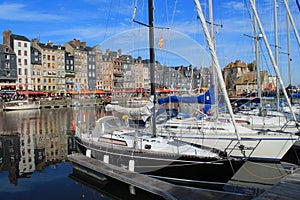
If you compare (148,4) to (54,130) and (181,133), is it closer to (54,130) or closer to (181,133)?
(181,133)

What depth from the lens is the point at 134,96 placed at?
1800cm

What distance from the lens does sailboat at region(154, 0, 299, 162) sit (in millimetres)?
16516

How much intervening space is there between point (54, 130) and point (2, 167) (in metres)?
16.8

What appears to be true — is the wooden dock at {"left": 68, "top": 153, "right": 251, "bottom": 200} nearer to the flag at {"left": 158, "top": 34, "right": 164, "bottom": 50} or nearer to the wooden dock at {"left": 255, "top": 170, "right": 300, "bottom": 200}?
the wooden dock at {"left": 255, "top": 170, "right": 300, "bottom": 200}

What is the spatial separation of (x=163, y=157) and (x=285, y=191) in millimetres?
6136

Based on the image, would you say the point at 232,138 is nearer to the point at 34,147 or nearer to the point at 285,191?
the point at 285,191

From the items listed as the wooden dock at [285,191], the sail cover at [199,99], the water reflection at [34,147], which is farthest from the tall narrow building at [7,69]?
the wooden dock at [285,191]

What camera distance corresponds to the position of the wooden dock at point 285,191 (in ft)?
28.3

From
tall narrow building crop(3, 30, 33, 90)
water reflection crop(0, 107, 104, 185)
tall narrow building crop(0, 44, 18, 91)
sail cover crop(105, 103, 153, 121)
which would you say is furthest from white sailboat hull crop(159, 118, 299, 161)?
tall narrow building crop(3, 30, 33, 90)

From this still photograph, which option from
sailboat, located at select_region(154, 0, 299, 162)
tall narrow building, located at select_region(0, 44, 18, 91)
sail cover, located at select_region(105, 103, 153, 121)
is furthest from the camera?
tall narrow building, located at select_region(0, 44, 18, 91)

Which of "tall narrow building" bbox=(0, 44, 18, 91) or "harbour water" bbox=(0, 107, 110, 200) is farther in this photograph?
"tall narrow building" bbox=(0, 44, 18, 91)

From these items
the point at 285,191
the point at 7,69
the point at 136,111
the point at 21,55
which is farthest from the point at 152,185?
the point at 21,55

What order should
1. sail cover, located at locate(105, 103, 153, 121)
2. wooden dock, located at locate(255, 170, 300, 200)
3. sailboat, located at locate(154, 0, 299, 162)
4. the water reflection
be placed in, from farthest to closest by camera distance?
1. the water reflection
2. sail cover, located at locate(105, 103, 153, 121)
3. sailboat, located at locate(154, 0, 299, 162)
4. wooden dock, located at locate(255, 170, 300, 200)

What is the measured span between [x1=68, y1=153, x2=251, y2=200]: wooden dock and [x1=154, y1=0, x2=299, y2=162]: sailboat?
→ 4303mm
